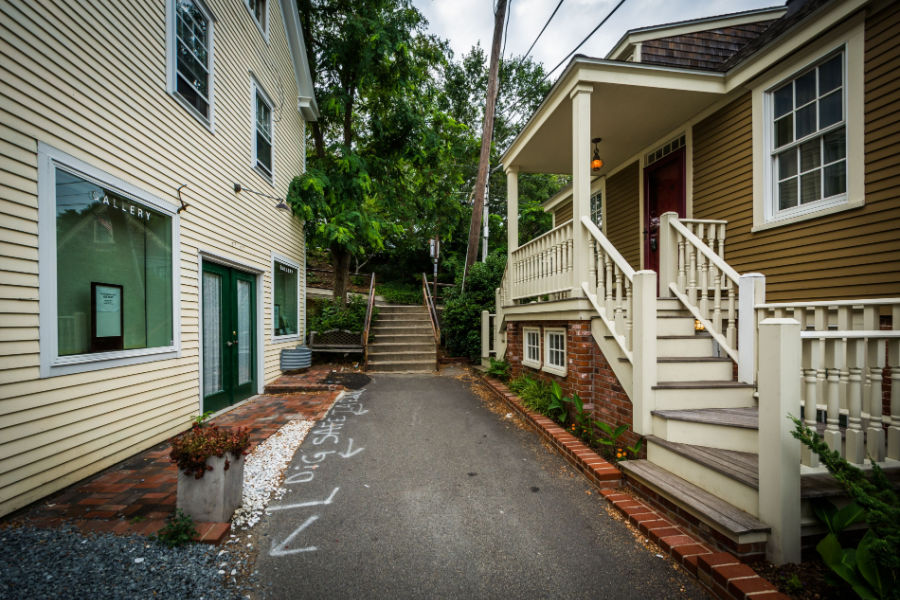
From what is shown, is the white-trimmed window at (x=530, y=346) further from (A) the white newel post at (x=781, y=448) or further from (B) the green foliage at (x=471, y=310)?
(A) the white newel post at (x=781, y=448)

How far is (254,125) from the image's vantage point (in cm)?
674

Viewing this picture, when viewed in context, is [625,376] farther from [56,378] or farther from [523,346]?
[56,378]

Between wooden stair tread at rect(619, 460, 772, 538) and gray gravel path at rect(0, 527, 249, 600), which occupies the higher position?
wooden stair tread at rect(619, 460, 772, 538)

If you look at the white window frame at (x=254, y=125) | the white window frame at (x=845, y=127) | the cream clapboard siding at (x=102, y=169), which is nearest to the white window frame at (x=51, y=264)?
the cream clapboard siding at (x=102, y=169)

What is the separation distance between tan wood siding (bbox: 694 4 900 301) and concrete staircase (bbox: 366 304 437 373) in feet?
20.4

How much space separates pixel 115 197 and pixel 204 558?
11.2 feet

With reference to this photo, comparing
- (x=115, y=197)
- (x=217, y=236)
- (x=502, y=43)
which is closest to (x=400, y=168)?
(x=502, y=43)

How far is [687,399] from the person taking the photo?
3371mm

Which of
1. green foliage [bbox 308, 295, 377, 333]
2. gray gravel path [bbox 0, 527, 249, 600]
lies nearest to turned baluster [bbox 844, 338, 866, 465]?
gray gravel path [bbox 0, 527, 249, 600]

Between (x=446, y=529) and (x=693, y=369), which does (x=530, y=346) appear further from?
(x=446, y=529)

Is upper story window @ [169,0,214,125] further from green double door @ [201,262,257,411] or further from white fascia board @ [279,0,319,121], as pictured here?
white fascia board @ [279,0,319,121]

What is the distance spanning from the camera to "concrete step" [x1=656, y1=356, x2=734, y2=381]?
361cm

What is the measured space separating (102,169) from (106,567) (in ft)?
10.8

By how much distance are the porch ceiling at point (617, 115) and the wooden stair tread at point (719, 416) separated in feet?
12.6
